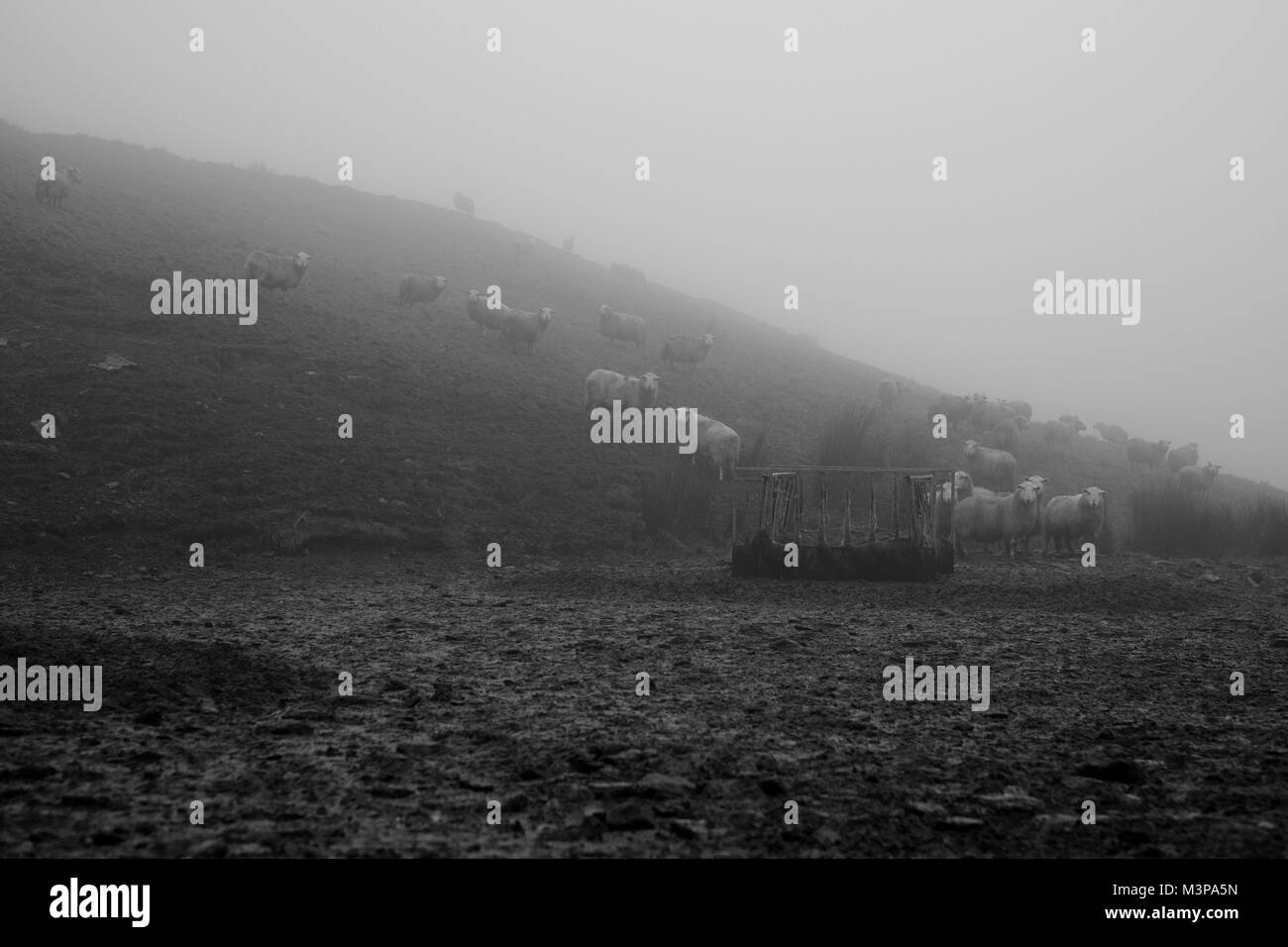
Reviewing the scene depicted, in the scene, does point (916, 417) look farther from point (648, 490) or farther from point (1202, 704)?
point (1202, 704)

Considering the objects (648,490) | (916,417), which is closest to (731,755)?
(648,490)

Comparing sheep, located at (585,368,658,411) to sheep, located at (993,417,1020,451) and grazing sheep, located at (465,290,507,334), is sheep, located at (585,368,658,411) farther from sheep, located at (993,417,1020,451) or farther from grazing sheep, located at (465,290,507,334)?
sheep, located at (993,417,1020,451)

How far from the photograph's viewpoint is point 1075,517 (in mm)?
18500

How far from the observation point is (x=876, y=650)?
9625 mm

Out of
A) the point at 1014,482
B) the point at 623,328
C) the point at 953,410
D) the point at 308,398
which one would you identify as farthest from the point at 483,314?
the point at 1014,482

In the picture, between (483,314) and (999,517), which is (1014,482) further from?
(483,314)

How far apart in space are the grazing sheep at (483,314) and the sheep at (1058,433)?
660 inches

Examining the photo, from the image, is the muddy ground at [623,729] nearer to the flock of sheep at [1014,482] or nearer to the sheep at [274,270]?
the flock of sheep at [1014,482]

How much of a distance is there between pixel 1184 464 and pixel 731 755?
30.7 meters

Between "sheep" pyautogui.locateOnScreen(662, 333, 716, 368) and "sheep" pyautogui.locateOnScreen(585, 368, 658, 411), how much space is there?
565 cm

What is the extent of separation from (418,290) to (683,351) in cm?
794

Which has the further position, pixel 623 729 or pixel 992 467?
pixel 992 467

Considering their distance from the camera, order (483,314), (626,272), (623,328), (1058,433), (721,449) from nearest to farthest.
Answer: (721,449), (483,314), (623,328), (1058,433), (626,272)
